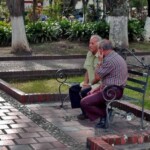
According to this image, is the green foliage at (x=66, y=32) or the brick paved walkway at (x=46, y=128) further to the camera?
the green foliage at (x=66, y=32)

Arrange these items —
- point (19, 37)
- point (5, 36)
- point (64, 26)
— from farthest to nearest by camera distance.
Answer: point (64, 26) → point (5, 36) → point (19, 37)

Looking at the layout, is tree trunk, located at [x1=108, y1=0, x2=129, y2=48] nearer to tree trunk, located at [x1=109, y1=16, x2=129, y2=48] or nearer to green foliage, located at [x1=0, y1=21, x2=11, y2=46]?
tree trunk, located at [x1=109, y1=16, x2=129, y2=48]

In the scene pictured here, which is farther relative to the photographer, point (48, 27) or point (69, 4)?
point (69, 4)

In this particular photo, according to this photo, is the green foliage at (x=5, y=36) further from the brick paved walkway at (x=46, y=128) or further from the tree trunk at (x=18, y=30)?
the brick paved walkway at (x=46, y=128)

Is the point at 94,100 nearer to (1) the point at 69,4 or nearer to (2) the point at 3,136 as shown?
(2) the point at 3,136

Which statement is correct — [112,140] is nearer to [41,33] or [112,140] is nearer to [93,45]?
[93,45]

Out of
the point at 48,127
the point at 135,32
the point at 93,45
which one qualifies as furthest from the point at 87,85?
the point at 135,32

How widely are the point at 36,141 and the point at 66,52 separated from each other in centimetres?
1046

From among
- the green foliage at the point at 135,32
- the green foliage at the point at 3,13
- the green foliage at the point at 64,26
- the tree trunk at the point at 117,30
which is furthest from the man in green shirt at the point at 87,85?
the green foliage at the point at 3,13

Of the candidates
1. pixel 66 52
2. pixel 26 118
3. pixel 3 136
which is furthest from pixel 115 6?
pixel 3 136

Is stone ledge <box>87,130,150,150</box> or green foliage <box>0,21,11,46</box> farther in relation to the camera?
green foliage <box>0,21,11,46</box>

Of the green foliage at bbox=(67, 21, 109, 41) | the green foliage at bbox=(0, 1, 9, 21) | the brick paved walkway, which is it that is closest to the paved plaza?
the brick paved walkway

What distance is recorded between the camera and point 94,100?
6.17m

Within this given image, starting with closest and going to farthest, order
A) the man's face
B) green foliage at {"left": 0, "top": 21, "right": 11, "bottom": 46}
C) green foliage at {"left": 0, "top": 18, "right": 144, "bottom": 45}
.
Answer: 1. the man's face
2. green foliage at {"left": 0, "top": 21, "right": 11, "bottom": 46}
3. green foliage at {"left": 0, "top": 18, "right": 144, "bottom": 45}
